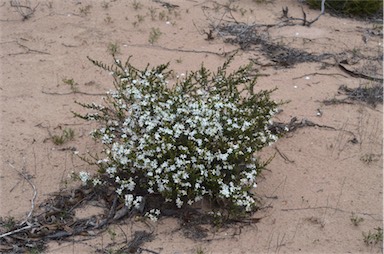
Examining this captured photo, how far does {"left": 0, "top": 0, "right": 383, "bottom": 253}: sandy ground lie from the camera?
12.2 feet

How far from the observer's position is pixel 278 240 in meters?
3.65

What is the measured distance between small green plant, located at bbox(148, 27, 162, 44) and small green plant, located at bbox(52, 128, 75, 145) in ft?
7.30

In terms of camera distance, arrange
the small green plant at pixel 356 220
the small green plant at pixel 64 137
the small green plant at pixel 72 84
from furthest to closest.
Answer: the small green plant at pixel 72 84
the small green plant at pixel 64 137
the small green plant at pixel 356 220

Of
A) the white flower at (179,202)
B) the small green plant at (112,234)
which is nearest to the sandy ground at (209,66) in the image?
the small green plant at (112,234)

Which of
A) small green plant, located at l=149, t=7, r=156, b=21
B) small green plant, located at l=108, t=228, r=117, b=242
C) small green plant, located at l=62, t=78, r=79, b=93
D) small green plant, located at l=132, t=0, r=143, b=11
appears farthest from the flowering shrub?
small green plant, located at l=132, t=0, r=143, b=11

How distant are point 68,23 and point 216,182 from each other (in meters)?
Result: 4.03

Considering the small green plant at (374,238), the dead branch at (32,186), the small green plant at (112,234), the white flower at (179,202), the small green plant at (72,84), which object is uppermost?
the small green plant at (72,84)

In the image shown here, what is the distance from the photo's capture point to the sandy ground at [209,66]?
12.2 feet

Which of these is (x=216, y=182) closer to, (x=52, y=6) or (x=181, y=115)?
(x=181, y=115)

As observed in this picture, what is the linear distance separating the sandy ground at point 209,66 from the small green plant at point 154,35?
0.18 feet

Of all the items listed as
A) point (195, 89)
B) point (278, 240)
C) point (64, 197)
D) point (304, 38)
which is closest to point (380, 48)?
point (304, 38)

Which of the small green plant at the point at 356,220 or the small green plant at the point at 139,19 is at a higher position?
the small green plant at the point at 139,19

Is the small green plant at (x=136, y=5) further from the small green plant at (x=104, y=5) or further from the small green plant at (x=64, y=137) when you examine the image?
the small green plant at (x=64, y=137)

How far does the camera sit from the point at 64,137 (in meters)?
4.59
